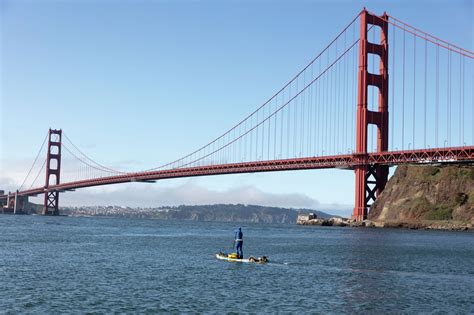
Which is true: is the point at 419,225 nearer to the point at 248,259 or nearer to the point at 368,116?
the point at 368,116

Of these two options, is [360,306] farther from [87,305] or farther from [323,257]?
[323,257]

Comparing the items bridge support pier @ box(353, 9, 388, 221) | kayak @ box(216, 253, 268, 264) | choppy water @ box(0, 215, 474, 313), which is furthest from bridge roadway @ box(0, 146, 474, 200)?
kayak @ box(216, 253, 268, 264)

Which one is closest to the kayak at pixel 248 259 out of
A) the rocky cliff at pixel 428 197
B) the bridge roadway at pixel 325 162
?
the bridge roadway at pixel 325 162

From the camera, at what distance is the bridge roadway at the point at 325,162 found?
301 ft

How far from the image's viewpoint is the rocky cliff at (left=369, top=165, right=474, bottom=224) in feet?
336

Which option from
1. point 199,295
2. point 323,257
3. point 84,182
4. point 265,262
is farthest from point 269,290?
point 84,182

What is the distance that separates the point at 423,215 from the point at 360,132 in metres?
16.2

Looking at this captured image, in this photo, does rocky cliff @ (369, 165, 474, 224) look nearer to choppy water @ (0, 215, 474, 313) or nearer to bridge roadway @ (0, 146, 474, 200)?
bridge roadway @ (0, 146, 474, 200)

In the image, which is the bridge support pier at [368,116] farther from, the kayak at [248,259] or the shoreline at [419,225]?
the kayak at [248,259]

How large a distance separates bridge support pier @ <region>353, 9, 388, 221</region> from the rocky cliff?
2385 millimetres

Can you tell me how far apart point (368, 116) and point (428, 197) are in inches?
629

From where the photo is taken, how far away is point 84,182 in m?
140

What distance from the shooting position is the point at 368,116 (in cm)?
10819

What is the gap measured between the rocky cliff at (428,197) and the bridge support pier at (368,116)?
93.9 inches
